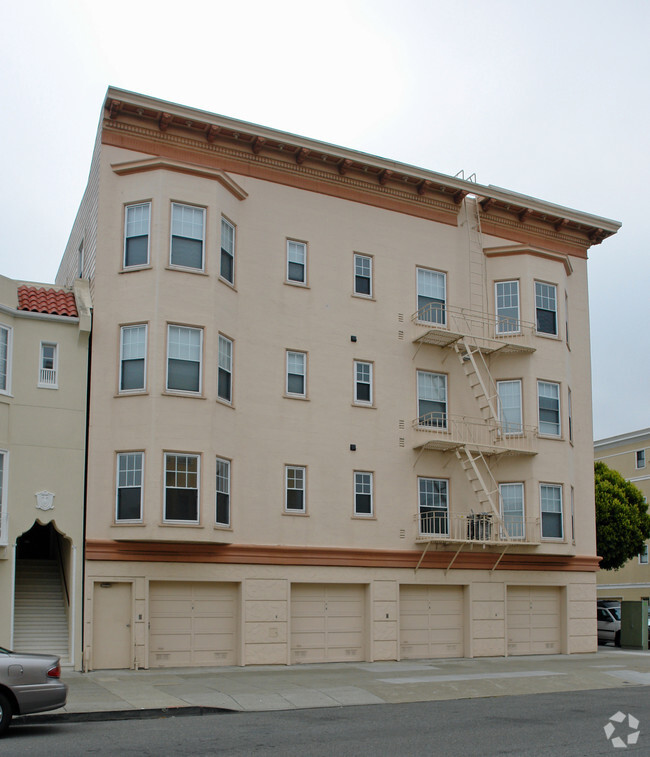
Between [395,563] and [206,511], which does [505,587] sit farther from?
[206,511]

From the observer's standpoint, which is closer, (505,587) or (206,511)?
(206,511)

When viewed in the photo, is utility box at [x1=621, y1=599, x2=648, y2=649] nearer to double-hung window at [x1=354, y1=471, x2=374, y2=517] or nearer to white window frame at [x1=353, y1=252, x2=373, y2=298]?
double-hung window at [x1=354, y1=471, x2=374, y2=517]

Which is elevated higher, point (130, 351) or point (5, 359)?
point (130, 351)

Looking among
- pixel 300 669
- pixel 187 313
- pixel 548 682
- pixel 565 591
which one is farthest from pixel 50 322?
pixel 565 591

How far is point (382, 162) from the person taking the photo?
28.2 meters

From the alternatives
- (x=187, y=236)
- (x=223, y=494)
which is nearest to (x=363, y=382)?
(x=223, y=494)

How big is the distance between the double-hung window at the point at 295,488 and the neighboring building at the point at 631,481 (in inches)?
1467

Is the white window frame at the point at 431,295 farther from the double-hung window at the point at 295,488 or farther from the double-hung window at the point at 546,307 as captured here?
the double-hung window at the point at 295,488

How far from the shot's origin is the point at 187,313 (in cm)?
2392

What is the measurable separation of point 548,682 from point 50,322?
1517cm

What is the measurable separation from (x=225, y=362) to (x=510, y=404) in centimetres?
982

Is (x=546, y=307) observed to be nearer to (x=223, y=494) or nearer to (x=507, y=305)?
(x=507, y=305)

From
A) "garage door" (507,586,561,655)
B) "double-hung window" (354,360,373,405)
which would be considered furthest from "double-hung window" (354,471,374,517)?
"garage door" (507,586,561,655)

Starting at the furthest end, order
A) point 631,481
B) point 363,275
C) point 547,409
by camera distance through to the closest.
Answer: point 631,481
point 547,409
point 363,275
